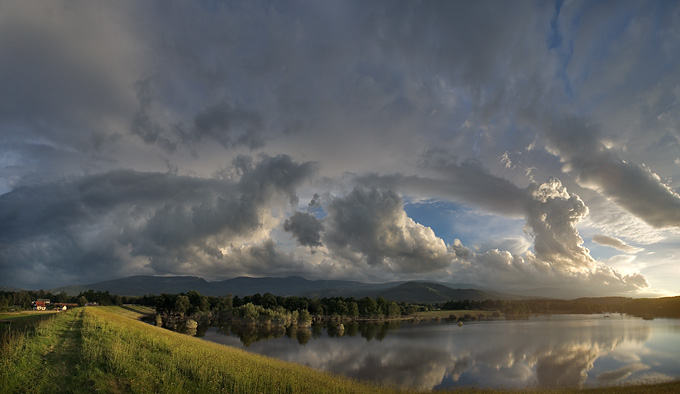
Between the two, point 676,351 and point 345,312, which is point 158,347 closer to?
point 676,351

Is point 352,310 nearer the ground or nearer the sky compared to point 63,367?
nearer the ground

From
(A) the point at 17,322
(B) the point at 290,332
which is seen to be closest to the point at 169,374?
(A) the point at 17,322

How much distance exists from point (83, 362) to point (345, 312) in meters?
170

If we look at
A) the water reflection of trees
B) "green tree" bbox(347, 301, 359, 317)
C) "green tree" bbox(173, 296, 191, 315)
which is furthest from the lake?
"green tree" bbox(347, 301, 359, 317)

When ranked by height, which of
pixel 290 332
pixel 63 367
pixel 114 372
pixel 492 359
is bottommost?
pixel 290 332

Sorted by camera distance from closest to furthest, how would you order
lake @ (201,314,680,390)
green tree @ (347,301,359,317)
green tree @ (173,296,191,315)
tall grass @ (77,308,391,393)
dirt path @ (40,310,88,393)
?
dirt path @ (40,310,88,393), tall grass @ (77,308,391,393), lake @ (201,314,680,390), green tree @ (173,296,191,315), green tree @ (347,301,359,317)

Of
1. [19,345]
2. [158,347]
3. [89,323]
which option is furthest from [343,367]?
[19,345]

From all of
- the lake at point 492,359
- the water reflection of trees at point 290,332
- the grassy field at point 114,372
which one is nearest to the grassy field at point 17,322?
the grassy field at point 114,372

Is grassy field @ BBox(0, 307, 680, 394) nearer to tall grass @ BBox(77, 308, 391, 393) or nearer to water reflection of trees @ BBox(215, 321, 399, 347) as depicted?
tall grass @ BBox(77, 308, 391, 393)

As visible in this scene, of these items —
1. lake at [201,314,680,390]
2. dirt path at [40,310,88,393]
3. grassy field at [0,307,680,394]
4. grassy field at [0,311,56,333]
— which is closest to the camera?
dirt path at [40,310,88,393]

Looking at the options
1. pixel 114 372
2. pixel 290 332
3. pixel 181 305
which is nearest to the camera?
pixel 114 372

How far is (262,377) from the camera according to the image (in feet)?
97.4

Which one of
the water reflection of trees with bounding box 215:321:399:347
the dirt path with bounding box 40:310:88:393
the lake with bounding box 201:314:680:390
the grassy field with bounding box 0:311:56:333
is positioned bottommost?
the water reflection of trees with bounding box 215:321:399:347

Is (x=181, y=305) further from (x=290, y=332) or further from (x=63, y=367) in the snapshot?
(x=63, y=367)
